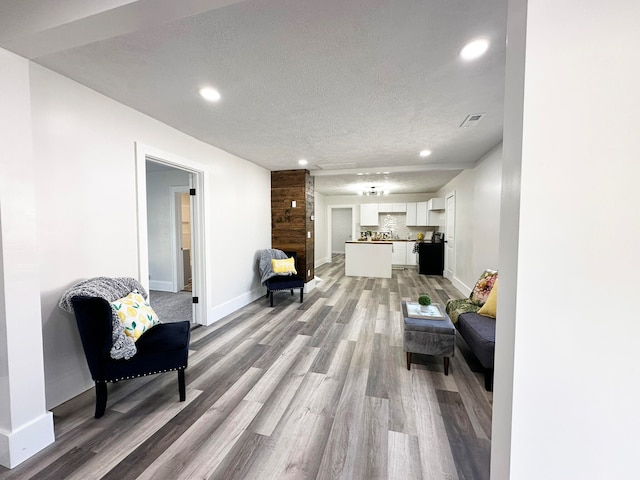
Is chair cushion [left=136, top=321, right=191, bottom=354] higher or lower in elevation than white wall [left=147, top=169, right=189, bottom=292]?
lower

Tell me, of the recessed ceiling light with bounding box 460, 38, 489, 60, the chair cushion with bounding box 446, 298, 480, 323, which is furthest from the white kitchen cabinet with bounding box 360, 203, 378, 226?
the recessed ceiling light with bounding box 460, 38, 489, 60

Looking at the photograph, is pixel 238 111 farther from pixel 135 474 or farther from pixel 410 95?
pixel 135 474

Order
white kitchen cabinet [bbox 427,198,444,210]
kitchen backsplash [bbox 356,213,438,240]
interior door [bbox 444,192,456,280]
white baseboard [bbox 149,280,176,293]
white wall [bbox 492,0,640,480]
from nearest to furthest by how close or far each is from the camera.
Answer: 1. white wall [bbox 492,0,640,480]
2. white baseboard [bbox 149,280,176,293]
3. interior door [bbox 444,192,456,280]
4. white kitchen cabinet [bbox 427,198,444,210]
5. kitchen backsplash [bbox 356,213,438,240]

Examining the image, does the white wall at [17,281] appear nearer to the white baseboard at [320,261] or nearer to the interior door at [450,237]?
the interior door at [450,237]

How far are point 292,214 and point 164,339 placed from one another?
336 centimetres

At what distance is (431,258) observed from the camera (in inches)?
282

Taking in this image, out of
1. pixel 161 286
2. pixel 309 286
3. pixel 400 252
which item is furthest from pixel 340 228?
pixel 161 286

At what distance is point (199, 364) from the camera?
8.09ft

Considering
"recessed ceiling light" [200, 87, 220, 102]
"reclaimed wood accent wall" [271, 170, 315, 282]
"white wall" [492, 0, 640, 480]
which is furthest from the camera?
"reclaimed wood accent wall" [271, 170, 315, 282]

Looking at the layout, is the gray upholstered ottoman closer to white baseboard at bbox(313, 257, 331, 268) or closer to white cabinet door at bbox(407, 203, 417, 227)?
white baseboard at bbox(313, 257, 331, 268)

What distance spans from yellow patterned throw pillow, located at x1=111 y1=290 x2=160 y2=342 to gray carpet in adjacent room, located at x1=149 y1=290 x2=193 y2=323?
1.72 m

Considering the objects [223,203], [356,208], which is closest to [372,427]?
[223,203]

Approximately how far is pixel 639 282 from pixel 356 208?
826 cm

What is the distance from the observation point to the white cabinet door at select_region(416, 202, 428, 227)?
797 centimetres
